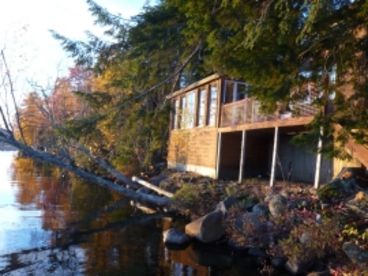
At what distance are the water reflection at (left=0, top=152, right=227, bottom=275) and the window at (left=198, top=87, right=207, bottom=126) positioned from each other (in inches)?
215

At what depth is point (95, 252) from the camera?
12.4 m

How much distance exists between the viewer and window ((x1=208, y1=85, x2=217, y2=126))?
22.8 metres

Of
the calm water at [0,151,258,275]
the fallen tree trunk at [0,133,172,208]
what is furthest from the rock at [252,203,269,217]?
the fallen tree trunk at [0,133,172,208]

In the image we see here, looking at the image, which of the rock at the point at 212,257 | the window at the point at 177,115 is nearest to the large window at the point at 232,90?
the window at the point at 177,115

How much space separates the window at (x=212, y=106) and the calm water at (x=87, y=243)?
214 inches

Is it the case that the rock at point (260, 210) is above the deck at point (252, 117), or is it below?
below

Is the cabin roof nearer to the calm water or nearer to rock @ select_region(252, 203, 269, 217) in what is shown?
the calm water

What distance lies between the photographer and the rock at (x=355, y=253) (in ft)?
29.8

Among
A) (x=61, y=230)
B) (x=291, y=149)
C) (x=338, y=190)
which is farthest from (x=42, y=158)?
(x=291, y=149)

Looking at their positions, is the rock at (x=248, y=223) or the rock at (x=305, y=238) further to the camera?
the rock at (x=248, y=223)

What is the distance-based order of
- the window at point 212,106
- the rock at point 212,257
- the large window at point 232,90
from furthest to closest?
1. the window at point 212,106
2. the large window at point 232,90
3. the rock at point 212,257

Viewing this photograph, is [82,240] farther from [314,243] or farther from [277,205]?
[314,243]

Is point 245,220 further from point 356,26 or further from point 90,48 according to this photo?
point 90,48

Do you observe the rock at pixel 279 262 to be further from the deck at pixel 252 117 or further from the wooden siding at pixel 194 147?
the wooden siding at pixel 194 147
